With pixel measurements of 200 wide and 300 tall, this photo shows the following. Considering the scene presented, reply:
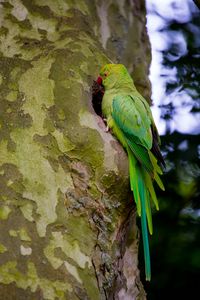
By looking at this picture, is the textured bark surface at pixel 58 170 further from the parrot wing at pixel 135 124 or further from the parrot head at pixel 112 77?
the parrot wing at pixel 135 124

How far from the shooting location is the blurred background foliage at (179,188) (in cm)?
354

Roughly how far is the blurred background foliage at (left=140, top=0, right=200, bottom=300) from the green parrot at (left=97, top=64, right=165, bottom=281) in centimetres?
79

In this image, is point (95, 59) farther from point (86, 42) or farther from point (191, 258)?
point (191, 258)

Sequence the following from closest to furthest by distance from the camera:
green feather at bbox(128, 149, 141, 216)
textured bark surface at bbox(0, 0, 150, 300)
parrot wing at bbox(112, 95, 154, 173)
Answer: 1. textured bark surface at bbox(0, 0, 150, 300)
2. green feather at bbox(128, 149, 141, 216)
3. parrot wing at bbox(112, 95, 154, 173)

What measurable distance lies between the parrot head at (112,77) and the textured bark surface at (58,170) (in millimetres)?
53

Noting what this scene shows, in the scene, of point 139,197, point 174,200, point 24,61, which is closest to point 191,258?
point 174,200

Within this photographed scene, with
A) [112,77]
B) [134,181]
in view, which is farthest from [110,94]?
[134,181]

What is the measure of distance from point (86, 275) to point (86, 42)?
124 centimetres

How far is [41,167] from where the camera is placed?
7.78 ft

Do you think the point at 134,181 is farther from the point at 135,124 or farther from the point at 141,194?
the point at 135,124

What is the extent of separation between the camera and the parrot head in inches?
114

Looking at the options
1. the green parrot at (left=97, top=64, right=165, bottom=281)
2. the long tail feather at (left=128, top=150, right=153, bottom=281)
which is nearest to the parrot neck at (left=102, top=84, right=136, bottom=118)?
the green parrot at (left=97, top=64, right=165, bottom=281)

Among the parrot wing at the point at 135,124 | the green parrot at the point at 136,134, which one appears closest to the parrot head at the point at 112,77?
the green parrot at the point at 136,134

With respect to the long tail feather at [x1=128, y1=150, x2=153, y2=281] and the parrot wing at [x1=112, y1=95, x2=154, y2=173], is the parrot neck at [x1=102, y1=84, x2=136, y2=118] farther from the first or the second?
the long tail feather at [x1=128, y1=150, x2=153, y2=281]
